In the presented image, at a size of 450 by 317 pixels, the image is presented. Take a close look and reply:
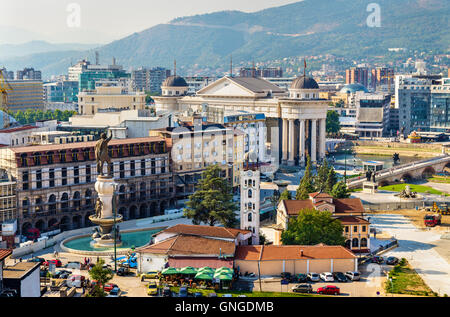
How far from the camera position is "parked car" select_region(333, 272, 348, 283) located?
25.7 metres

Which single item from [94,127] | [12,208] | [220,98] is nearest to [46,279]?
[12,208]

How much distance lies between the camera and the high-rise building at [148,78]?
14625cm

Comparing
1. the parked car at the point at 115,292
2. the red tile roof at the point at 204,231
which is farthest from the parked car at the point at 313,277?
the parked car at the point at 115,292

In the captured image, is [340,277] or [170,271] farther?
[340,277]

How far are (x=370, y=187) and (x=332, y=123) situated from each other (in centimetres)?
3802

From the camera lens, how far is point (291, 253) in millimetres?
27125

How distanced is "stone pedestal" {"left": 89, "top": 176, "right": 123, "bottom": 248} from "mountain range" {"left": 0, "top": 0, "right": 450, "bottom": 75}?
62646 millimetres

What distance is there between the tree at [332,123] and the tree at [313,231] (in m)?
58.2

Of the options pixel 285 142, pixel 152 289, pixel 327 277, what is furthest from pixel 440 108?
pixel 152 289

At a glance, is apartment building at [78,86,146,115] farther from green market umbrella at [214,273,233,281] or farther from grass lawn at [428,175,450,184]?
Result: green market umbrella at [214,273,233,281]

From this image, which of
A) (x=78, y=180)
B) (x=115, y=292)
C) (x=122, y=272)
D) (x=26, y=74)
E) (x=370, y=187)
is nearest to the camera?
(x=115, y=292)

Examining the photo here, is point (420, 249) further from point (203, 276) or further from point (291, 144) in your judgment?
point (291, 144)

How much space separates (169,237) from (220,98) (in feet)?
137

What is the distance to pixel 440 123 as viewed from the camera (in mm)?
89250
